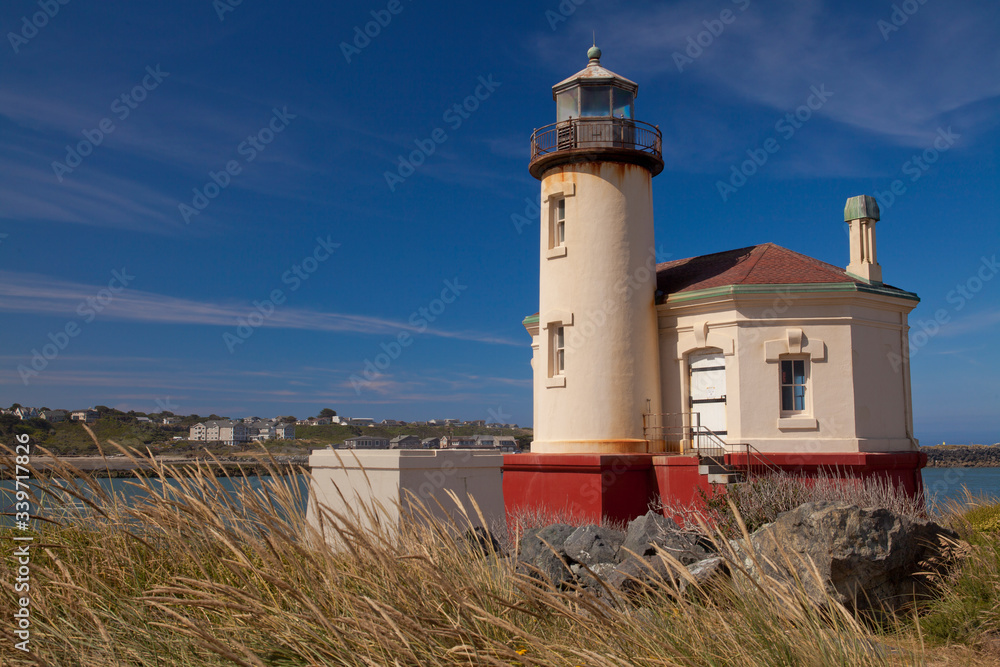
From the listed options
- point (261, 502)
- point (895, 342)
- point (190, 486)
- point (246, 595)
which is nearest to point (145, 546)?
point (190, 486)

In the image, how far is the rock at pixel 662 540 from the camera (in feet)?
34.2

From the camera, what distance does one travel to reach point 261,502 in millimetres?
4477

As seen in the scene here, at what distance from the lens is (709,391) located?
16.7m

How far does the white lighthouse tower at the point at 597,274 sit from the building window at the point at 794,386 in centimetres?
280

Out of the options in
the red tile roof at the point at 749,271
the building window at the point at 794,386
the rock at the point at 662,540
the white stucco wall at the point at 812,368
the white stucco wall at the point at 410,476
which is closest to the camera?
the white stucco wall at the point at 410,476

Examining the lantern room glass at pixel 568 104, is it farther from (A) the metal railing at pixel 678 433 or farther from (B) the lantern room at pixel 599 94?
(A) the metal railing at pixel 678 433

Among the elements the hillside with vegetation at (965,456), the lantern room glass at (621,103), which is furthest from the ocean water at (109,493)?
the hillside with vegetation at (965,456)

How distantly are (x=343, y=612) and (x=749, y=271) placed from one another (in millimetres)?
14846

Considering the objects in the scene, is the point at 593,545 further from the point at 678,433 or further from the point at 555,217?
the point at 555,217

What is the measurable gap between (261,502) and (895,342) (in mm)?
16037

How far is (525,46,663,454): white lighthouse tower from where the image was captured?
17016mm

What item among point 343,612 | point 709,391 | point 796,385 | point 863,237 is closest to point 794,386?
point 796,385

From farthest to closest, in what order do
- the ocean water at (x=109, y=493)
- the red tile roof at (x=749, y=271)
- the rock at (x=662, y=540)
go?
the red tile roof at (x=749, y=271)
the rock at (x=662, y=540)
the ocean water at (x=109, y=493)

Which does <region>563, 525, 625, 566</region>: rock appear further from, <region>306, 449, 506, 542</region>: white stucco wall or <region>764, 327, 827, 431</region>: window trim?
<region>764, 327, 827, 431</region>: window trim
